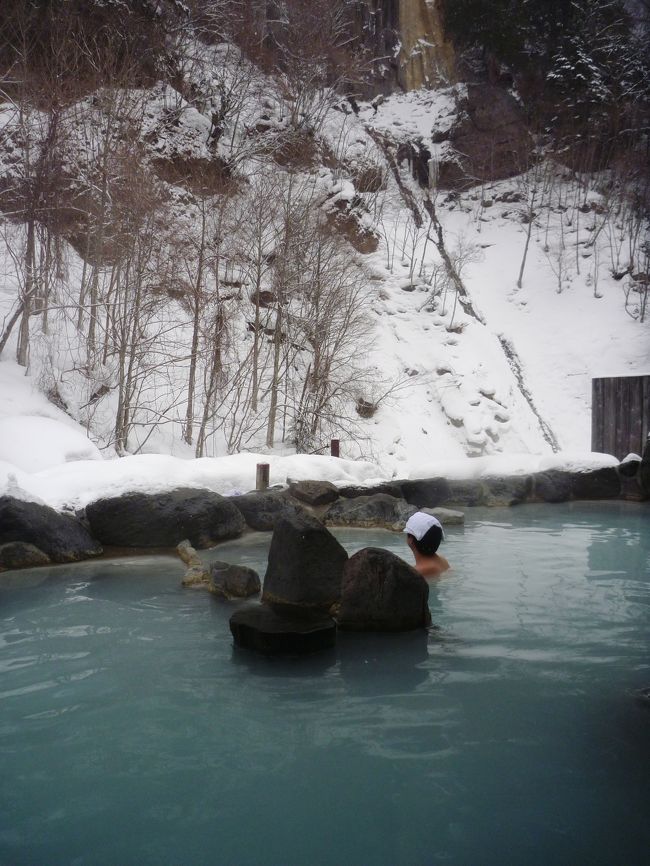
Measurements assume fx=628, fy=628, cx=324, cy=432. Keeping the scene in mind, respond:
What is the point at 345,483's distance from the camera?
8297 millimetres

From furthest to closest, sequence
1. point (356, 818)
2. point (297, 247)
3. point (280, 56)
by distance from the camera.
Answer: point (280, 56) < point (297, 247) < point (356, 818)

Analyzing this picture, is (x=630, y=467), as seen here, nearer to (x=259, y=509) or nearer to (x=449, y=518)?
(x=449, y=518)

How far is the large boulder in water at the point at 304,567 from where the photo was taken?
3951 mm

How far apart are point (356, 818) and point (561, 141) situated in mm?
26349

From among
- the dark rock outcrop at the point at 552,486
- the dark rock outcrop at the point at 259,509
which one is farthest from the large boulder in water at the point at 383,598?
the dark rock outcrop at the point at 552,486

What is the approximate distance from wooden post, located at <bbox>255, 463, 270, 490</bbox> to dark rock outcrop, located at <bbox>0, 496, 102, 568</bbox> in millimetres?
2203

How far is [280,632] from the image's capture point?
351cm

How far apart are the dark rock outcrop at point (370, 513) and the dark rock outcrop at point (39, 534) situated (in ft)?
9.52

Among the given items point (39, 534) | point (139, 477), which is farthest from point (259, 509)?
point (39, 534)

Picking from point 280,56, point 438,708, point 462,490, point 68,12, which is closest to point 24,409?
point 462,490

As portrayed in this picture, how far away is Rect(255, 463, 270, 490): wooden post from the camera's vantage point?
24.7ft

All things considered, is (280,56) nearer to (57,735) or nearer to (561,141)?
(561,141)

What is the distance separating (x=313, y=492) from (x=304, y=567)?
12.7 feet

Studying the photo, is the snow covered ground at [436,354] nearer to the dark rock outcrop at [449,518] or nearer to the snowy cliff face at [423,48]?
the snowy cliff face at [423,48]
